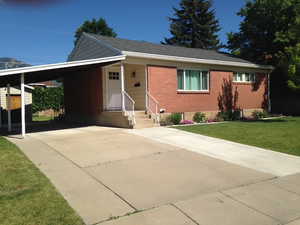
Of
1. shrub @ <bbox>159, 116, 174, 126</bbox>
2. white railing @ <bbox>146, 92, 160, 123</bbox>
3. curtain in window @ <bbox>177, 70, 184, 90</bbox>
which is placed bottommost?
shrub @ <bbox>159, 116, 174, 126</bbox>

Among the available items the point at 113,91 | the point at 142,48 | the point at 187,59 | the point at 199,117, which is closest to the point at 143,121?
the point at 113,91

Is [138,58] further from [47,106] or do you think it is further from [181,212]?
[47,106]

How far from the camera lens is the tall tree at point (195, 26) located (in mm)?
41781

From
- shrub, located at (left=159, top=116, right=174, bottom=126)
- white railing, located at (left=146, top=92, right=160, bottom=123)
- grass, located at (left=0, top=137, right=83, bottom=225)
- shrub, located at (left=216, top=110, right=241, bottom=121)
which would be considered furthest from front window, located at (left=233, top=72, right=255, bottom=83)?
grass, located at (left=0, top=137, right=83, bottom=225)

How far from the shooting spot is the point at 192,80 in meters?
15.0

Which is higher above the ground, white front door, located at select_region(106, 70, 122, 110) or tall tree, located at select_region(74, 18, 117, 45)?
tall tree, located at select_region(74, 18, 117, 45)

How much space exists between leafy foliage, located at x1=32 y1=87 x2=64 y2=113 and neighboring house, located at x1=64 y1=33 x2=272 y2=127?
7666 mm

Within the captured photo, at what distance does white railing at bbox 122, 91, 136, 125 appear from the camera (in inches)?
464

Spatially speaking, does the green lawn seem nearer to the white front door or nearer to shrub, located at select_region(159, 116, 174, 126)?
shrub, located at select_region(159, 116, 174, 126)

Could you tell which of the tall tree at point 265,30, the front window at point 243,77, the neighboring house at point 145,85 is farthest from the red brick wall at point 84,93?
the tall tree at point 265,30

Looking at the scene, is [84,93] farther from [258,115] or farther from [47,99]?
[258,115]

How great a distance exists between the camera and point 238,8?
24.9 m

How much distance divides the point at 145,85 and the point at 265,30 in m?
14.6

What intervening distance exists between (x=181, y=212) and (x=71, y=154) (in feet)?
14.0
